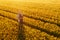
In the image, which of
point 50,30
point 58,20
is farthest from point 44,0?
point 50,30

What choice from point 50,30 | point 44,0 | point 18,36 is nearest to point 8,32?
point 18,36

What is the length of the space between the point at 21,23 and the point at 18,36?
441cm

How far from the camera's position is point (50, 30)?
62.0ft

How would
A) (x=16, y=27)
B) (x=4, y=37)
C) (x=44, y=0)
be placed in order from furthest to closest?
(x=44, y=0) < (x=16, y=27) < (x=4, y=37)

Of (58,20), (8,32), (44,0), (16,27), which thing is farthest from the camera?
(44,0)

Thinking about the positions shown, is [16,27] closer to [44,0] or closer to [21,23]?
[21,23]

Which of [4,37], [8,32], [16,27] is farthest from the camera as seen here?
[16,27]

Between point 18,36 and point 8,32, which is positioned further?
point 8,32

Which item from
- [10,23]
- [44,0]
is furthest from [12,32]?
[44,0]

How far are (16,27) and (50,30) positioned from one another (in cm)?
498

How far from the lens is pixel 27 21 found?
75.7 ft

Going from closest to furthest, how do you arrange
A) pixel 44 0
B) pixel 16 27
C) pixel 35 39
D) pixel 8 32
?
pixel 35 39
pixel 8 32
pixel 16 27
pixel 44 0

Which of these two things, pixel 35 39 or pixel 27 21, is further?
A: pixel 27 21

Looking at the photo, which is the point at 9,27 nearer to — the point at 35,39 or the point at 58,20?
the point at 35,39
